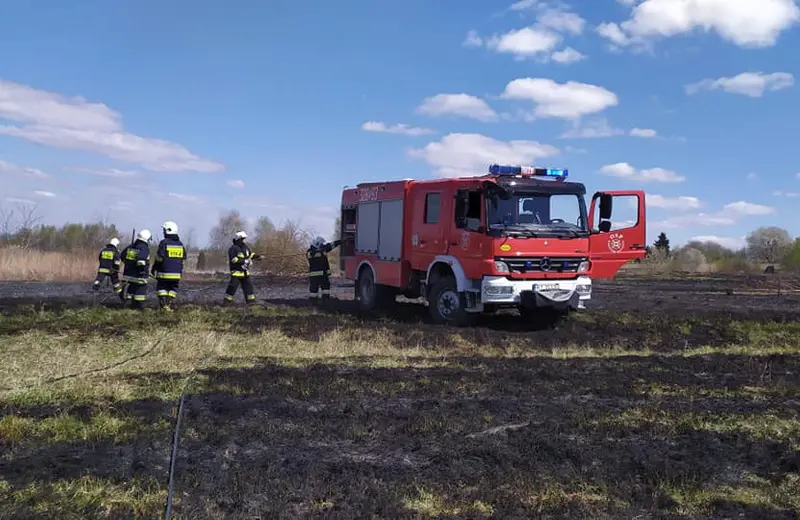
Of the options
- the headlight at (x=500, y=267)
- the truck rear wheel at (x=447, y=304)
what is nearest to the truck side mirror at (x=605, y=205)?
the headlight at (x=500, y=267)

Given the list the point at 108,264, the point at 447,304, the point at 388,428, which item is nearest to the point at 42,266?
the point at 108,264

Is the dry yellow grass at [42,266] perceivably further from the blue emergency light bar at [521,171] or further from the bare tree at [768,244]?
the bare tree at [768,244]

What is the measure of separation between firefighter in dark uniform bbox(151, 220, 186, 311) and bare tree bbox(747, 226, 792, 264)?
42.0 metres

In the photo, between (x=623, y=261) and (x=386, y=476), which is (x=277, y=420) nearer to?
(x=386, y=476)

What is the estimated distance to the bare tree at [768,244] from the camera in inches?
1845

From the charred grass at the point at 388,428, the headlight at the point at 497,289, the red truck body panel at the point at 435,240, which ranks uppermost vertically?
the red truck body panel at the point at 435,240

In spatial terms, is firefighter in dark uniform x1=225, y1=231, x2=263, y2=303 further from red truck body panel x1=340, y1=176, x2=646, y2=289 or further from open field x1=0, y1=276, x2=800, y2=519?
open field x1=0, y1=276, x2=800, y2=519

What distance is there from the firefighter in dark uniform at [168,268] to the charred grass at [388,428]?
7.62 feet

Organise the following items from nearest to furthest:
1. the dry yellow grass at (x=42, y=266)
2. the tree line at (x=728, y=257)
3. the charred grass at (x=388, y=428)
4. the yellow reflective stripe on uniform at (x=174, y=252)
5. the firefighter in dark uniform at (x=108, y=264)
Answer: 1. the charred grass at (x=388, y=428)
2. the yellow reflective stripe on uniform at (x=174, y=252)
3. the firefighter in dark uniform at (x=108, y=264)
4. the dry yellow grass at (x=42, y=266)
5. the tree line at (x=728, y=257)

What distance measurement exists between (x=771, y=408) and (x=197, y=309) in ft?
31.2

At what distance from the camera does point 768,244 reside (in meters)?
50.4

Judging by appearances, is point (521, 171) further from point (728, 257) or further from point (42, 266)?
point (728, 257)

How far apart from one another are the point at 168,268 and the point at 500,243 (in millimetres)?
6105

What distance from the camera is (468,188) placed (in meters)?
11.1
